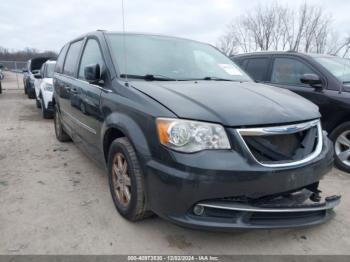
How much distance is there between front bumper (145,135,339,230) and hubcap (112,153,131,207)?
454 millimetres

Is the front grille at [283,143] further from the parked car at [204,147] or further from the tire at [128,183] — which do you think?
the tire at [128,183]

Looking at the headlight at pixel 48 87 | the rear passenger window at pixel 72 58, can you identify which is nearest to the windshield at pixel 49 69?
the headlight at pixel 48 87

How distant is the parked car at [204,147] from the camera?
2400mm

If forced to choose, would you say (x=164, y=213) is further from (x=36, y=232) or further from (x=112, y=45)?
(x=112, y=45)

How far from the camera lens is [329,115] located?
4738 mm

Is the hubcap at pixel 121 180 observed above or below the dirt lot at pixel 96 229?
above

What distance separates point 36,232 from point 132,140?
3.89ft

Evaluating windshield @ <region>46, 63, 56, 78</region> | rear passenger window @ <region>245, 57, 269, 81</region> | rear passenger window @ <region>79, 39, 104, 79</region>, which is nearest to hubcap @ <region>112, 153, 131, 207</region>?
rear passenger window @ <region>79, 39, 104, 79</region>

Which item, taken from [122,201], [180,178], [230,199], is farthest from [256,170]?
[122,201]

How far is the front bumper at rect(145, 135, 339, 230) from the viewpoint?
7.72 ft

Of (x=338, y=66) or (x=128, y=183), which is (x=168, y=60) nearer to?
(x=128, y=183)

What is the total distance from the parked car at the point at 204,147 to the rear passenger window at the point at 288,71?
6.80 ft

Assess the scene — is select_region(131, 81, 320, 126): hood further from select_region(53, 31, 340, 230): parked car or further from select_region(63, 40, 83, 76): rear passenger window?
select_region(63, 40, 83, 76): rear passenger window

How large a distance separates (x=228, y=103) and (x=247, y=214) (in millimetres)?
864
